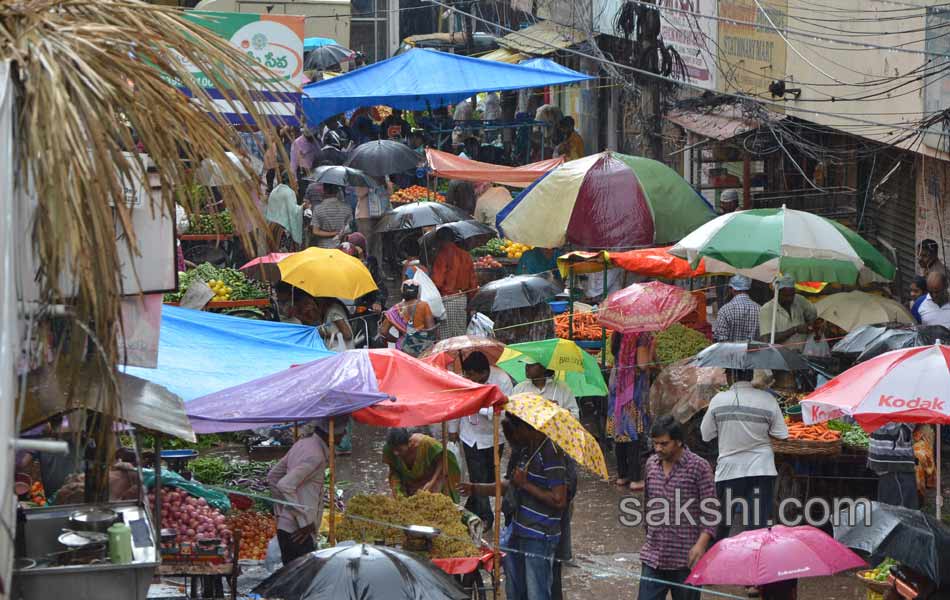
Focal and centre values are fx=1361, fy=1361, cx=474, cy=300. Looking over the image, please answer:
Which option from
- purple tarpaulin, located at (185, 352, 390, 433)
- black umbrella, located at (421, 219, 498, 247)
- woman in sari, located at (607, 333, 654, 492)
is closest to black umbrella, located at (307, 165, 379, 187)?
black umbrella, located at (421, 219, 498, 247)

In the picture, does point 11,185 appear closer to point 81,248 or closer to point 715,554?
point 81,248

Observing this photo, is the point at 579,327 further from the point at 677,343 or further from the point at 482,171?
the point at 482,171

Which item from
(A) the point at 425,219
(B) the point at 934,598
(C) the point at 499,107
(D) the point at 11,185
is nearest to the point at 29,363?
(D) the point at 11,185

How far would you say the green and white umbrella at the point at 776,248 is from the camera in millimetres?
12039

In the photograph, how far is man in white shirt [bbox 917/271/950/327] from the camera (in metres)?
12.6

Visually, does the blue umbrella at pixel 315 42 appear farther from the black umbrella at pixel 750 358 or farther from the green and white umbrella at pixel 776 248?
the black umbrella at pixel 750 358

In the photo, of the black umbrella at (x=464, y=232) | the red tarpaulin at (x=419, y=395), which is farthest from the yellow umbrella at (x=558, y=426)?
the black umbrella at (x=464, y=232)

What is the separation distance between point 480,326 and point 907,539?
6.31 m

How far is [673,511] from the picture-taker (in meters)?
8.28

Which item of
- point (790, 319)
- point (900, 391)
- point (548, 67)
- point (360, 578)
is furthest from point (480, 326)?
point (548, 67)

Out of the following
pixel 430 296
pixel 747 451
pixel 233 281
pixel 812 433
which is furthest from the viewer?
pixel 233 281

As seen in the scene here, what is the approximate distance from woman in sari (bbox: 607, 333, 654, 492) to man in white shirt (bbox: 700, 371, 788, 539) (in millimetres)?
2473

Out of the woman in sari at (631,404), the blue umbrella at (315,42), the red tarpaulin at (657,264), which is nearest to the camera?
the woman in sari at (631,404)

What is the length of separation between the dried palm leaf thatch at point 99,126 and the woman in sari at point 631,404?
7.82 m
